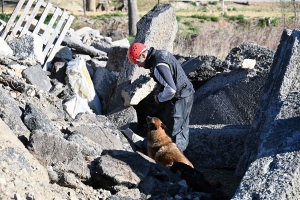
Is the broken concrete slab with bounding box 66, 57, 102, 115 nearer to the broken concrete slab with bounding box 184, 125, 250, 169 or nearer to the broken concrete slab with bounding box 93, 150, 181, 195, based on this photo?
the broken concrete slab with bounding box 184, 125, 250, 169

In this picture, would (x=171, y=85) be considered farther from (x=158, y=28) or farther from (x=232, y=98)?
(x=158, y=28)

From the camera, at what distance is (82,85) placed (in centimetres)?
974

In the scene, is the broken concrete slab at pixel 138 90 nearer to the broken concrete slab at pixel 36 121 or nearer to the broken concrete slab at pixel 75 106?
the broken concrete slab at pixel 75 106

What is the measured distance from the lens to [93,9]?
107 feet

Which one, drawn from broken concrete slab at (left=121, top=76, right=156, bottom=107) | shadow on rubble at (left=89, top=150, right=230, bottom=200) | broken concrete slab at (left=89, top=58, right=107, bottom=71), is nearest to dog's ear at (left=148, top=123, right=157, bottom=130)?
shadow on rubble at (left=89, top=150, right=230, bottom=200)

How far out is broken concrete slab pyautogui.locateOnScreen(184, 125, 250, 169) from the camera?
8180 mm

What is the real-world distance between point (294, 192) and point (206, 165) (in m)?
2.95

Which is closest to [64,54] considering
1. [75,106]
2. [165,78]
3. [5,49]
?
[5,49]

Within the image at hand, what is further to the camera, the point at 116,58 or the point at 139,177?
the point at 116,58

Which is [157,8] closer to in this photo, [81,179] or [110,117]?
[110,117]

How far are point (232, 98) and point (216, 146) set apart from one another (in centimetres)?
100

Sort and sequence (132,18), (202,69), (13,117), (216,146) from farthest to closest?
(132,18)
(202,69)
(216,146)
(13,117)

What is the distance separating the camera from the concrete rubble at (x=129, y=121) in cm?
571

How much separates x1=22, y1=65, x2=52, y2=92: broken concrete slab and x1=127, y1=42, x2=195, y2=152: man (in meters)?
2.35
